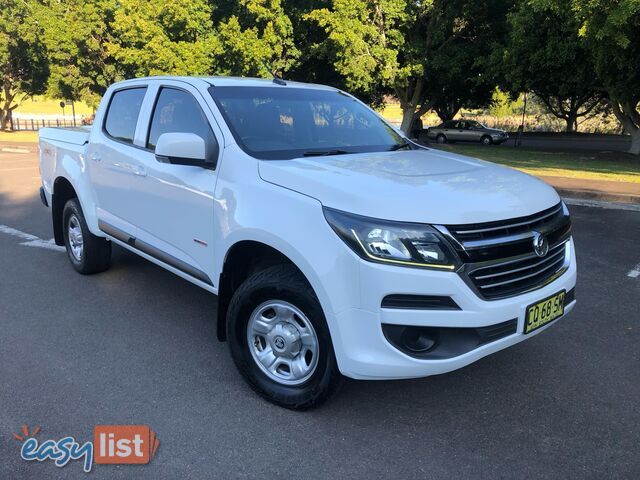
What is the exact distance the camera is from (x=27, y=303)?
4836 mm

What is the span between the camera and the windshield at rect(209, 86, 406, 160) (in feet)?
11.7

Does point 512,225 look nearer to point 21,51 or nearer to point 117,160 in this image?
point 117,160

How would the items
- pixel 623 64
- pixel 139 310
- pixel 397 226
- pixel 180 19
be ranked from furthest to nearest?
1. pixel 180 19
2. pixel 623 64
3. pixel 139 310
4. pixel 397 226

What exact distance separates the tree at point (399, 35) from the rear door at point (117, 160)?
62.9 feet

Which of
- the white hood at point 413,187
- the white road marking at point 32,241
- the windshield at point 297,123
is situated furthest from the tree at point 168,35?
the white hood at point 413,187

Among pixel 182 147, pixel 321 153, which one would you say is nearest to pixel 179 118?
pixel 182 147

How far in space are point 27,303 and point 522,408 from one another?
13.5 ft

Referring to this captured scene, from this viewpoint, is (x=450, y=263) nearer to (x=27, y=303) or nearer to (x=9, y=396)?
(x=9, y=396)

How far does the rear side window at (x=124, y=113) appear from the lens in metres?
4.55

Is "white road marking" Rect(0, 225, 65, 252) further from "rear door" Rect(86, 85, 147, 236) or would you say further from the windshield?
the windshield

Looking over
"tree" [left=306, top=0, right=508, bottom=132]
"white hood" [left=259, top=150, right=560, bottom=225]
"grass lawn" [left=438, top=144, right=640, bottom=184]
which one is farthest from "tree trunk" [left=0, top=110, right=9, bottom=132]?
"white hood" [left=259, top=150, right=560, bottom=225]

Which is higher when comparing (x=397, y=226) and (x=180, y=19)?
(x=180, y=19)

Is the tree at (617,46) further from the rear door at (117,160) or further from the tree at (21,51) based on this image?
the tree at (21,51)

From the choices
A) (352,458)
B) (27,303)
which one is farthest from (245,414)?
(27,303)
